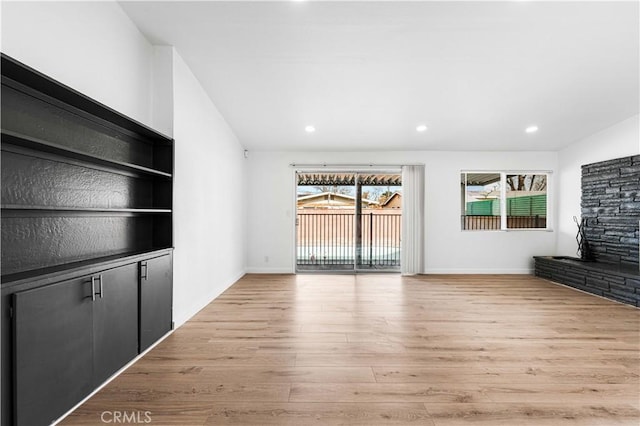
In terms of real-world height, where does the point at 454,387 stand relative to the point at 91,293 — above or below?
below

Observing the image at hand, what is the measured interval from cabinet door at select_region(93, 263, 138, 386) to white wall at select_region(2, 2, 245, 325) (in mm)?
699

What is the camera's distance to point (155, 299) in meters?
2.53

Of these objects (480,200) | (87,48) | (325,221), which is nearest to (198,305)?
(87,48)

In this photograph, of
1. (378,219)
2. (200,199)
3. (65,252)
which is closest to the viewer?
(65,252)

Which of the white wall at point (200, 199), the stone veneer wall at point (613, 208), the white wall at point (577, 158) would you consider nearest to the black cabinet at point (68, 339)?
the white wall at point (200, 199)

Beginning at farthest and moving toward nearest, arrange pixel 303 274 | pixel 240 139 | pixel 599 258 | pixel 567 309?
pixel 303 274
pixel 240 139
pixel 599 258
pixel 567 309

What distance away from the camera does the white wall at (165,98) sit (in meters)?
1.85

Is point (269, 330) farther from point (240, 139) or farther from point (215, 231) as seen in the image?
point (240, 139)

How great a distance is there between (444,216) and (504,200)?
120cm

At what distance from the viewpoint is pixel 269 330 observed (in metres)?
2.90

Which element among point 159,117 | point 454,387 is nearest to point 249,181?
point 159,117

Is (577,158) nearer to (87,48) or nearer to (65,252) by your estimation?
(87,48)

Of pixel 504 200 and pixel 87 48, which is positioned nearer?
pixel 87 48

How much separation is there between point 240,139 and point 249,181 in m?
0.85
